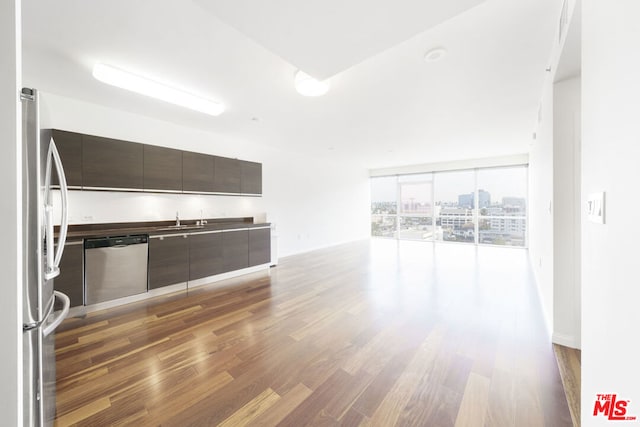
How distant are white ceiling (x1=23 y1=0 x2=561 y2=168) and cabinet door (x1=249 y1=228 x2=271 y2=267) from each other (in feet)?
6.42

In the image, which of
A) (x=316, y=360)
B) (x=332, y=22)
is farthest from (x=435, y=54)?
(x=316, y=360)

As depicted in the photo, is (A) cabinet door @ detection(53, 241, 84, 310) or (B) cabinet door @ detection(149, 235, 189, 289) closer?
(A) cabinet door @ detection(53, 241, 84, 310)

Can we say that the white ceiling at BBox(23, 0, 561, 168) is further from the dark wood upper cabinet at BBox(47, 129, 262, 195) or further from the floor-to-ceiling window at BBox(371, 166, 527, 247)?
the floor-to-ceiling window at BBox(371, 166, 527, 247)

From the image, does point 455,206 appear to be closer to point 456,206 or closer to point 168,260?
point 456,206

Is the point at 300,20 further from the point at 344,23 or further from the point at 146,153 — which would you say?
the point at 146,153

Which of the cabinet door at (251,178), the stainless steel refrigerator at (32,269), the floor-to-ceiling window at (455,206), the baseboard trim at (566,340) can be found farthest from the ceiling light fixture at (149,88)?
the floor-to-ceiling window at (455,206)

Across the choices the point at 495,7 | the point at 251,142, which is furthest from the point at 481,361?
the point at 251,142

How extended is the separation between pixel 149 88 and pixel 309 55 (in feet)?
6.35

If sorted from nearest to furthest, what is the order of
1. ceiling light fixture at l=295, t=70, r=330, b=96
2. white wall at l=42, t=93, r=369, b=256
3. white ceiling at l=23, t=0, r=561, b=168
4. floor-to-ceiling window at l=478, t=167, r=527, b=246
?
white ceiling at l=23, t=0, r=561, b=168 < ceiling light fixture at l=295, t=70, r=330, b=96 < white wall at l=42, t=93, r=369, b=256 < floor-to-ceiling window at l=478, t=167, r=527, b=246

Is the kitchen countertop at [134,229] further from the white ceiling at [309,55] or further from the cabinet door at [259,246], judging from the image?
the white ceiling at [309,55]

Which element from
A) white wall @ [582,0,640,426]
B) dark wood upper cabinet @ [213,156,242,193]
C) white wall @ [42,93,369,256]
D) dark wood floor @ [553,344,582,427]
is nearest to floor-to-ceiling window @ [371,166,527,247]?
white wall @ [42,93,369,256]

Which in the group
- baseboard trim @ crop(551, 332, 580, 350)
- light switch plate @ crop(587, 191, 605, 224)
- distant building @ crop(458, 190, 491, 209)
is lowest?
baseboard trim @ crop(551, 332, 580, 350)
